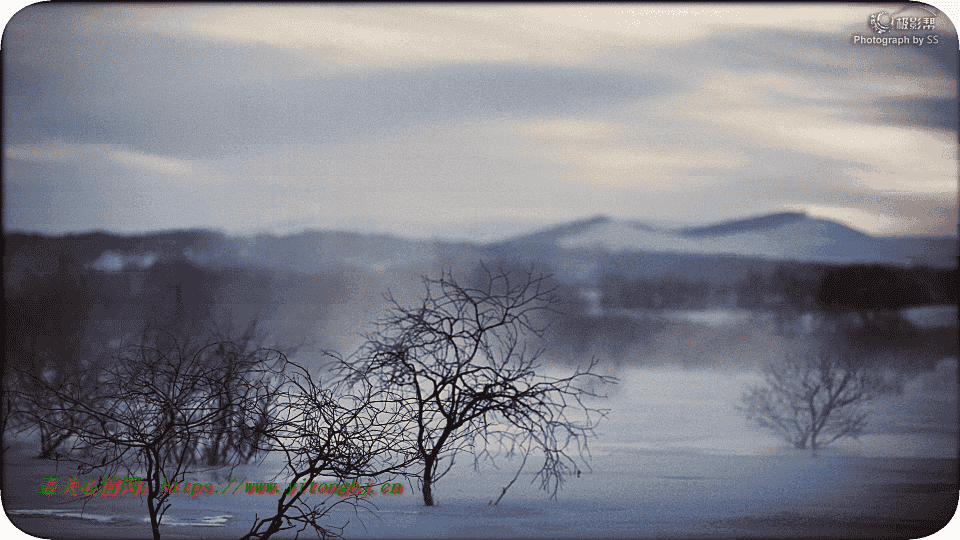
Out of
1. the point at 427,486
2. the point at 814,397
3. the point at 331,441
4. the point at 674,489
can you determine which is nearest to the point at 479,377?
the point at 427,486

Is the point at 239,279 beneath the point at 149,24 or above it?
beneath

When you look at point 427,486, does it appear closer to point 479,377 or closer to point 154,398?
point 479,377

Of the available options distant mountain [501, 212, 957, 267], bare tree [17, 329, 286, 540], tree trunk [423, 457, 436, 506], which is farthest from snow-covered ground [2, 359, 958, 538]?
distant mountain [501, 212, 957, 267]

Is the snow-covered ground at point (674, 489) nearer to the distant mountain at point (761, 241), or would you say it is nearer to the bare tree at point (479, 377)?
the bare tree at point (479, 377)

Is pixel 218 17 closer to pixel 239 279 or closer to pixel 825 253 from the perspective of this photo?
pixel 239 279

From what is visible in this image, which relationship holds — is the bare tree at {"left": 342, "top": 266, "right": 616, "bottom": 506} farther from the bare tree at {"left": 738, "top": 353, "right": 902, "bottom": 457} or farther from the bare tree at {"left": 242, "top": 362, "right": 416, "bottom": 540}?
the bare tree at {"left": 738, "top": 353, "right": 902, "bottom": 457}

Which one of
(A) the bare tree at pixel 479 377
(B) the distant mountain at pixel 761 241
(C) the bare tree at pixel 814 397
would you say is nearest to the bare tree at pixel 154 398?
(A) the bare tree at pixel 479 377

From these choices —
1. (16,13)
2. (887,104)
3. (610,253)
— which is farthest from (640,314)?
(16,13)
